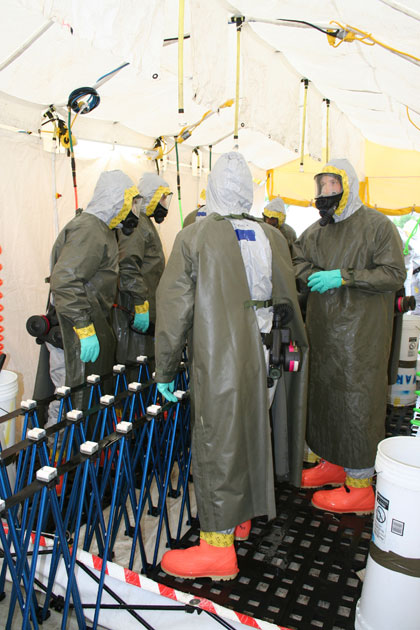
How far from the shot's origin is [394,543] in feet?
5.33

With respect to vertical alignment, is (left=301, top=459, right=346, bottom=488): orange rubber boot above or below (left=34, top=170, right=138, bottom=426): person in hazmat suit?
below

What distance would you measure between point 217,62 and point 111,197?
1046 mm

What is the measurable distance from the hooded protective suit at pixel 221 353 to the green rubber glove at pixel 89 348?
81cm

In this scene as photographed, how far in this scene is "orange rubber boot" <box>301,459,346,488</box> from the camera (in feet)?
9.39

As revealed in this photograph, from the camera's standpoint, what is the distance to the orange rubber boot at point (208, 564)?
80.2 inches

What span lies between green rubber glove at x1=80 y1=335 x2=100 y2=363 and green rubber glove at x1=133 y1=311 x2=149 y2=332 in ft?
2.82

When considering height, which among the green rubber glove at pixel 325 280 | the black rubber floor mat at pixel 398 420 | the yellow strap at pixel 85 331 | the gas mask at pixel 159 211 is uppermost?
the gas mask at pixel 159 211

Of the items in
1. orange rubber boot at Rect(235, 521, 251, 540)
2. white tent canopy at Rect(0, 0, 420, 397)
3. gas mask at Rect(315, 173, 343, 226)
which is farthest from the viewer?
gas mask at Rect(315, 173, 343, 226)

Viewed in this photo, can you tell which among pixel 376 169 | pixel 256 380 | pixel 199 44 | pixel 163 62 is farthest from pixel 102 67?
pixel 376 169

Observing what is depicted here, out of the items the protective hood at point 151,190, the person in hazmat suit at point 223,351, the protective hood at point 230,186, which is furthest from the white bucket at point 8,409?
the protective hood at point 151,190

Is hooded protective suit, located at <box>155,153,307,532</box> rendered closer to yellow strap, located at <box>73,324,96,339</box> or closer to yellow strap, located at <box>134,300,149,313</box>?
yellow strap, located at <box>73,324,96,339</box>

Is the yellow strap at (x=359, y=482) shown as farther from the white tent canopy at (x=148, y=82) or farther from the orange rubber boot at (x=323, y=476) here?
the white tent canopy at (x=148, y=82)

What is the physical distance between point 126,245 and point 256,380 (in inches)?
76.6

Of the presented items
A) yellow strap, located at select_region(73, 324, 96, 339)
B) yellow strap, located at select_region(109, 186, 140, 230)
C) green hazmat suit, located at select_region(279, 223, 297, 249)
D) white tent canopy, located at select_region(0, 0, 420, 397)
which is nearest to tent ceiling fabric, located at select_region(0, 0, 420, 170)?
white tent canopy, located at select_region(0, 0, 420, 397)
